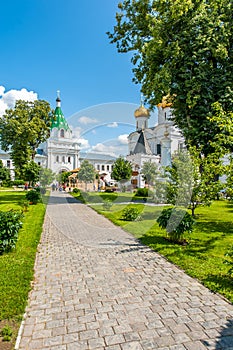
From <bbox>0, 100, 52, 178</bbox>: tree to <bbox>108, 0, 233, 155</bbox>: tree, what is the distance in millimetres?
17179

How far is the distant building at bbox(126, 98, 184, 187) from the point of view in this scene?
138 feet

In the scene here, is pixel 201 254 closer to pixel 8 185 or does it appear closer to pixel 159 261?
pixel 159 261

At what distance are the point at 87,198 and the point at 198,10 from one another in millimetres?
16683

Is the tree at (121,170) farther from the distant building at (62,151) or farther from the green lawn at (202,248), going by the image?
the distant building at (62,151)

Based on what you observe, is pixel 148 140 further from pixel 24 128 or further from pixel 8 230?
pixel 8 230

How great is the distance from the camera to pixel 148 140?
5094cm

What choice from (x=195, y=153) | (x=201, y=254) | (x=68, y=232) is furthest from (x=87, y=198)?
(x=201, y=254)

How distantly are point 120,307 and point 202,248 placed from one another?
4352 mm

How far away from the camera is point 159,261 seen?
6.25 meters

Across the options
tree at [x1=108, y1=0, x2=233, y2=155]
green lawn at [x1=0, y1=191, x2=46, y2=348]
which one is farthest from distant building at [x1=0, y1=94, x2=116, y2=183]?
green lawn at [x1=0, y1=191, x2=46, y2=348]

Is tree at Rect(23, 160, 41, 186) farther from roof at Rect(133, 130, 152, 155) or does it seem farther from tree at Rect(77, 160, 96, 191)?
roof at Rect(133, 130, 152, 155)

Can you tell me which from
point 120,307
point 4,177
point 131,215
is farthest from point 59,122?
point 120,307

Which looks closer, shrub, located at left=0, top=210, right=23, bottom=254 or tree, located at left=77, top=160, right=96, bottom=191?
shrub, located at left=0, top=210, right=23, bottom=254

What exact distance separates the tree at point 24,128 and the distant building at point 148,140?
1693cm
